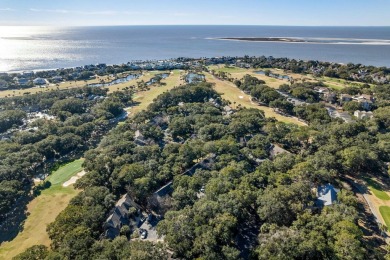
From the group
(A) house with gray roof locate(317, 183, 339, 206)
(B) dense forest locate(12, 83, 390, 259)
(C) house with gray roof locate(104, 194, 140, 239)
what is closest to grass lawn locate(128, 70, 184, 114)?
(B) dense forest locate(12, 83, 390, 259)

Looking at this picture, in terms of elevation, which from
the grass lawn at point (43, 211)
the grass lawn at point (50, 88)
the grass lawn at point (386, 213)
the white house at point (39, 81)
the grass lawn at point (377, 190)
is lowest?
the grass lawn at point (43, 211)

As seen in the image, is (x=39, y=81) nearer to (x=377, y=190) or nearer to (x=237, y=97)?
(x=237, y=97)

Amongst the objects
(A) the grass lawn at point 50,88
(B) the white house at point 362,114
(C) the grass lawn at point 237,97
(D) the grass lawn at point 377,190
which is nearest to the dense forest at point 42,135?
(A) the grass lawn at point 50,88

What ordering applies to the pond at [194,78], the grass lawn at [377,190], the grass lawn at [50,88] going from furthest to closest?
1. the pond at [194,78]
2. the grass lawn at [50,88]
3. the grass lawn at [377,190]

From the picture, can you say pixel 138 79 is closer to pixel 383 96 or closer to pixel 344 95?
pixel 344 95

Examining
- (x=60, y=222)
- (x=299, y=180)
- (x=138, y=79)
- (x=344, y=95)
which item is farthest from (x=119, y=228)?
(x=138, y=79)

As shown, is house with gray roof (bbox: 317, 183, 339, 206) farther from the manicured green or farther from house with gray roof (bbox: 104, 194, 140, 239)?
the manicured green

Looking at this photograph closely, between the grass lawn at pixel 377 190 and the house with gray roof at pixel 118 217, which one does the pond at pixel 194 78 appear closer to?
the grass lawn at pixel 377 190
